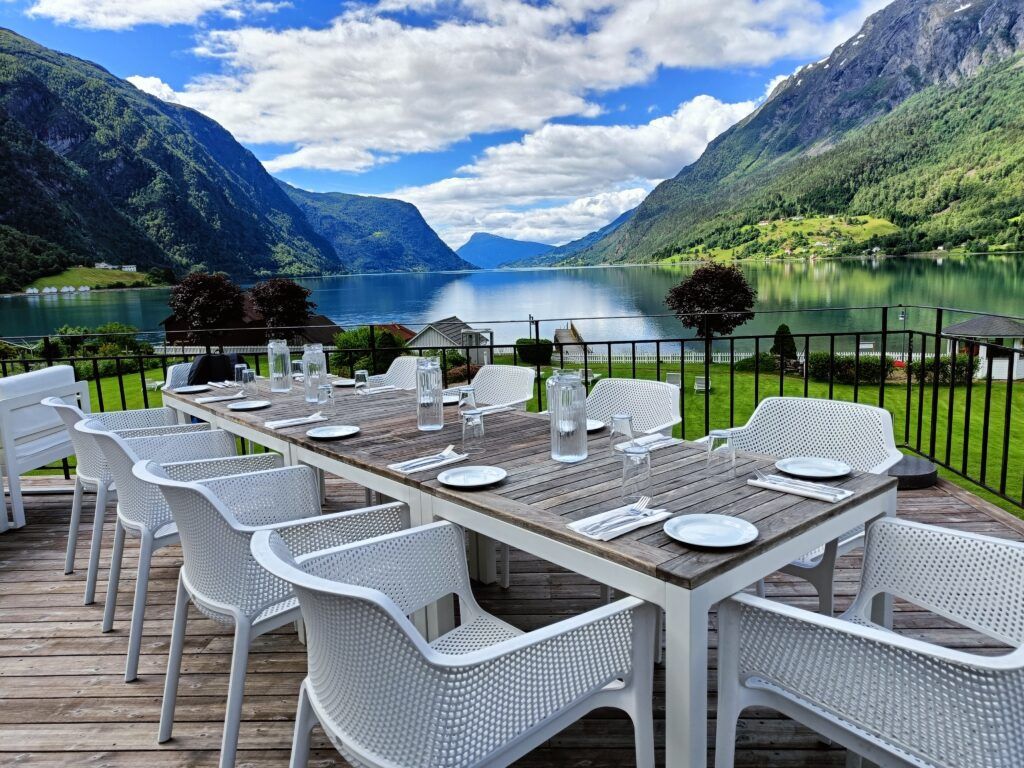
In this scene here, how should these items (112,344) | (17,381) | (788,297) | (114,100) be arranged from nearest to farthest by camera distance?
(17,381)
(112,344)
(788,297)
(114,100)

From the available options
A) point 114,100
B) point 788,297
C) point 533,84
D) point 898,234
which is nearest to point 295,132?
point 114,100

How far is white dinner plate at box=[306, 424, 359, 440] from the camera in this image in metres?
2.41

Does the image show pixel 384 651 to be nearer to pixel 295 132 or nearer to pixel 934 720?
pixel 934 720

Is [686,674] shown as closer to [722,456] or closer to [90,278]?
[722,456]

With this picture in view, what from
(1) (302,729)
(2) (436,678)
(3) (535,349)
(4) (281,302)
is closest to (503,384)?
(3) (535,349)

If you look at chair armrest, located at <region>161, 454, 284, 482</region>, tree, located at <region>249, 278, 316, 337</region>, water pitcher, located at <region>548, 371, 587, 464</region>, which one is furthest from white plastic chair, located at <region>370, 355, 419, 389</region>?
tree, located at <region>249, 278, 316, 337</region>

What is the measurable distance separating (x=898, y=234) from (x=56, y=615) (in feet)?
238

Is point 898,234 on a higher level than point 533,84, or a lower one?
lower

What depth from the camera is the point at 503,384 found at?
3.72 metres

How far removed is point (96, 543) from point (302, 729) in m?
1.99

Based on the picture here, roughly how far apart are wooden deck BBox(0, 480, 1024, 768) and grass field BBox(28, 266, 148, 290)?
52.9 meters

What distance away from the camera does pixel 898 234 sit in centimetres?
6084

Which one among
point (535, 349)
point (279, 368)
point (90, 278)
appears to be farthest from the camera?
point (90, 278)

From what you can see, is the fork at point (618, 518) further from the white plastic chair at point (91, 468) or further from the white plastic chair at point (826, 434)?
the white plastic chair at point (91, 468)
